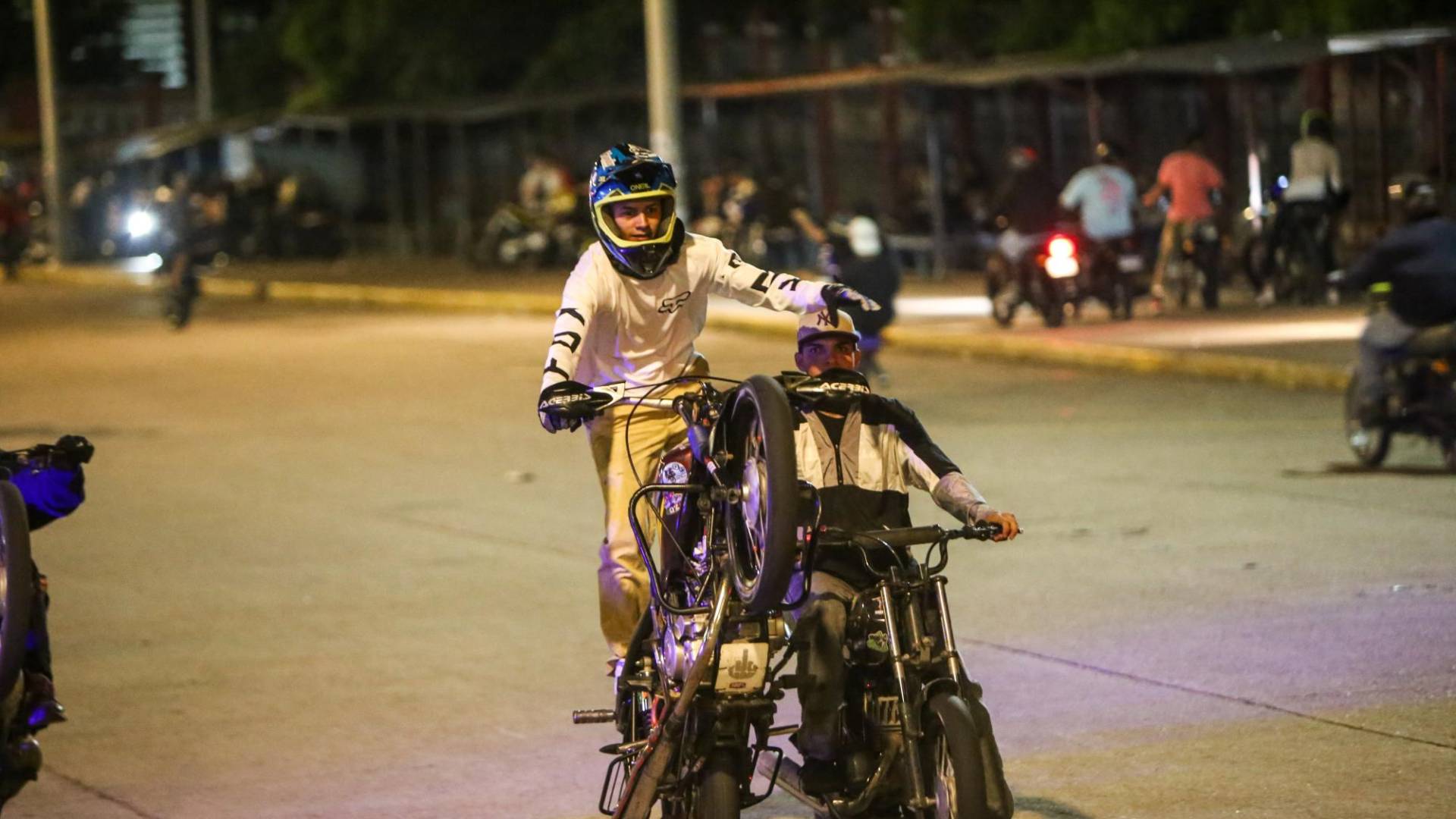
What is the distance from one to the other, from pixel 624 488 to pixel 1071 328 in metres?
15.2

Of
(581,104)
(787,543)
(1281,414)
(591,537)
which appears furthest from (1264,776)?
(581,104)

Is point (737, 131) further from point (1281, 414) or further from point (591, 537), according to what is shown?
point (591, 537)

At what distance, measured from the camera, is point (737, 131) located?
3506 cm

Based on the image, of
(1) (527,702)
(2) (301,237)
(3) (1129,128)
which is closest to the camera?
(1) (527,702)

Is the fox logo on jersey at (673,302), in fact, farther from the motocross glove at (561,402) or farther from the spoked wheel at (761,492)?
the spoked wheel at (761,492)

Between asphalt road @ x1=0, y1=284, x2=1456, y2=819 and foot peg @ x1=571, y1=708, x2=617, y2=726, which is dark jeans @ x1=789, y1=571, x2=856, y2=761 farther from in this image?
asphalt road @ x1=0, y1=284, x2=1456, y2=819

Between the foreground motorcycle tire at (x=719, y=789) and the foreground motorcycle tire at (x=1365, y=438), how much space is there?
7.64 meters

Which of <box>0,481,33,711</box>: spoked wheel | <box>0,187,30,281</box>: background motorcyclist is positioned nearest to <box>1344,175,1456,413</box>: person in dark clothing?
<box>0,481,33,711</box>: spoked wheel

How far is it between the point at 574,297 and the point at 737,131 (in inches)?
1143

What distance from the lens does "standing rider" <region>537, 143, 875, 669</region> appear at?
20.1 feet

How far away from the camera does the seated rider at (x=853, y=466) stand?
5648mm

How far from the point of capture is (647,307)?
21.2 feet

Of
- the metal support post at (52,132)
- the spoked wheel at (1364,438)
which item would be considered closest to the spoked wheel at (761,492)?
the spoked wheel at (1364,438)

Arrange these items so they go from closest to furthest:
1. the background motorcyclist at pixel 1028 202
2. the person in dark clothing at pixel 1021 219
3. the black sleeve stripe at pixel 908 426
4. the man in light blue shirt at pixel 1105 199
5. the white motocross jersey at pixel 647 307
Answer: the black sleeve stripe at pixel 908 426 < the white motocross jersey at pixel 647 307 < the man in light blue shirt at pixel 1105 199 < the person in dark clothing at pixel 1021 219 < the background motorcyclist at pixel 1028 202
